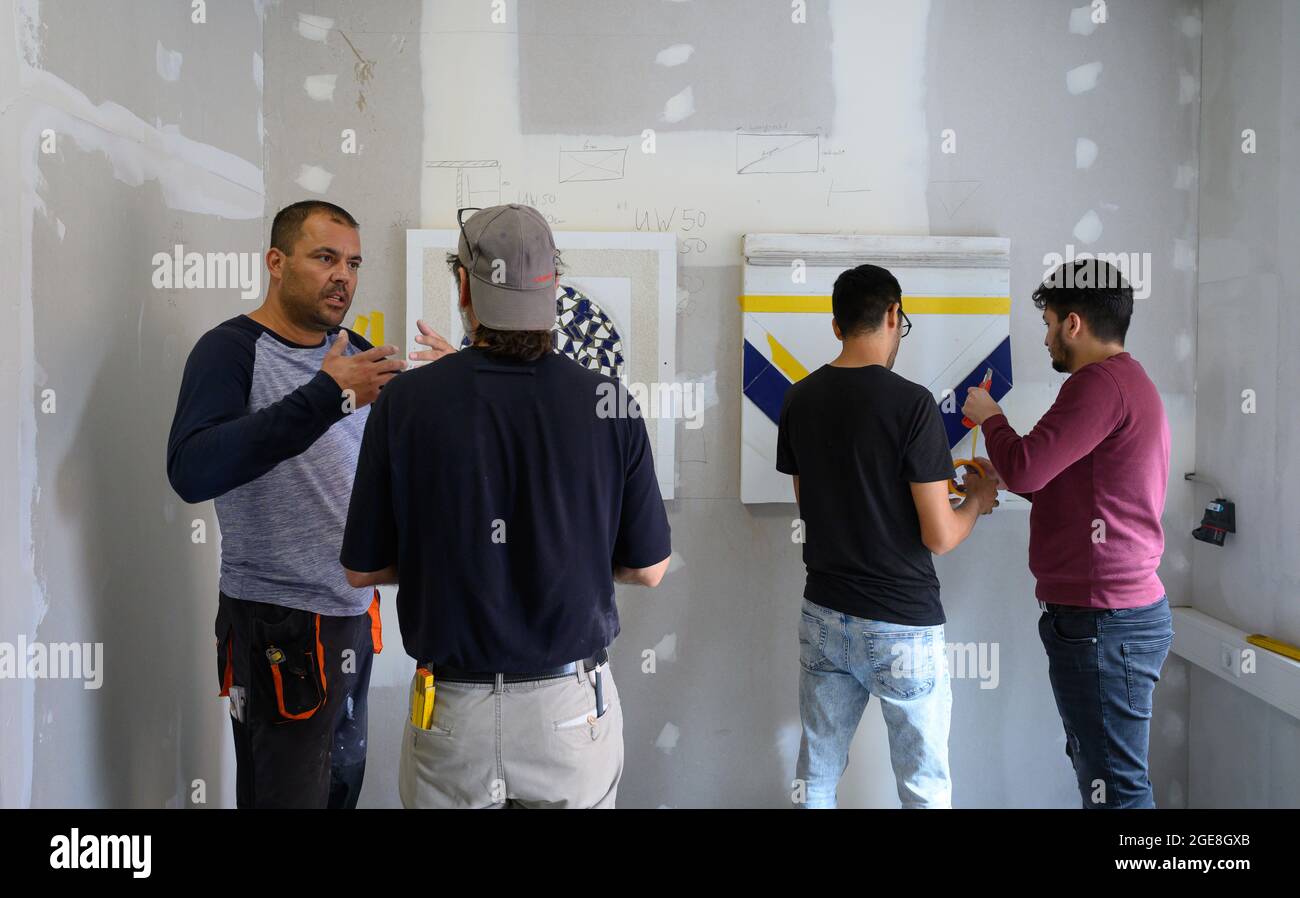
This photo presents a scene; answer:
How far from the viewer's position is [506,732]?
4.19ft

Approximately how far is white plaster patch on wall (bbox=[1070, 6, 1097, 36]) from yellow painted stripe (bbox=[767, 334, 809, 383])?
1.26 m

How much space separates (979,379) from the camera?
243 centimetres

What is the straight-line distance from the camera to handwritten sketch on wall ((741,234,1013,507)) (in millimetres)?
2379

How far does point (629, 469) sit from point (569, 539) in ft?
0.49

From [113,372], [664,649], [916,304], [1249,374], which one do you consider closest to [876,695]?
[664,649]

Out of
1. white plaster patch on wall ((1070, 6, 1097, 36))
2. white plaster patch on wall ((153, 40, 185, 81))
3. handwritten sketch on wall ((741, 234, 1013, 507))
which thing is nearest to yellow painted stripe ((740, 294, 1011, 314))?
handwritten sketch on wall ((741, 234, 1013, 507))

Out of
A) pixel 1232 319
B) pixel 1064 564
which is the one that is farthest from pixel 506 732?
pixel 1232 319

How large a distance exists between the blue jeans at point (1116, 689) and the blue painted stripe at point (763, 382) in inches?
36.8

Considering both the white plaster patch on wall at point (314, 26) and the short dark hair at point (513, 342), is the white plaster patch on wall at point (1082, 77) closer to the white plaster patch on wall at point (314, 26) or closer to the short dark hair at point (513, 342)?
the short dark hair at point (513, 342)

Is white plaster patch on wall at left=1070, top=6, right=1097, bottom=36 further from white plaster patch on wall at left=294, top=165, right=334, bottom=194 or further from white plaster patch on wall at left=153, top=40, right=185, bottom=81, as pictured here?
white plaster patch on wall at left=153, top=40, right=185, bottom=81

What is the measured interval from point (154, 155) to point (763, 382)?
1.60 metres

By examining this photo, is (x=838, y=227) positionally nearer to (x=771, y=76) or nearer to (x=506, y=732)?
(x=771, y=76)

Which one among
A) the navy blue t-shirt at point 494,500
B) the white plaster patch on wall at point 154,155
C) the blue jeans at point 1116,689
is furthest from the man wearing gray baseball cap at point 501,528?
the blue jeans at point 1116,689

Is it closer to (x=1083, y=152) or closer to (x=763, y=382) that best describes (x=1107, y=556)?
(x=763, y=382)
